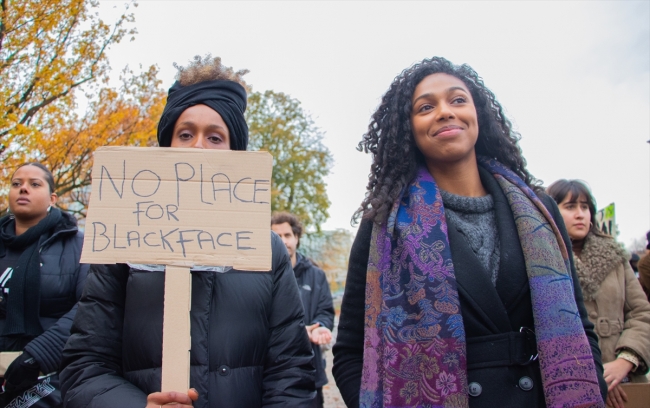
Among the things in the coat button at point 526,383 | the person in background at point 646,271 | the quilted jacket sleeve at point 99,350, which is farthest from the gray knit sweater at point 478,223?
the person in background at point 646,271

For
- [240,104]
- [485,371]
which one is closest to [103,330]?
[240,104]

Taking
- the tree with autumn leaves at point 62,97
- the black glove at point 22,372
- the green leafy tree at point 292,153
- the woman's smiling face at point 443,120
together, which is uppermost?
the green leafy tree at point 292,153

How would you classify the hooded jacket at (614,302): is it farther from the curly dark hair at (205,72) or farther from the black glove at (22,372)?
the black glove at (22,372)

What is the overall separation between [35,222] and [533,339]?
129 inches

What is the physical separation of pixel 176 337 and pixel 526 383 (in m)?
1.12

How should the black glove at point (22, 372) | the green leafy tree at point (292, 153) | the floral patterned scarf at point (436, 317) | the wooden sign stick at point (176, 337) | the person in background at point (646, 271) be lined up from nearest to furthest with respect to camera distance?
the wooden sign stick at point (176, 337) < the floral patterned scarf at point (436, 317) < the black glove at point (22, 372) < the person in background at point (646, 271) < the green leafy tree at point (292, 153)

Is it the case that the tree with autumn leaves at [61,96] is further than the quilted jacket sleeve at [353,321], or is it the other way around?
the tree with autumn leaves at [61,96]

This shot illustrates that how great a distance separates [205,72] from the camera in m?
2.03

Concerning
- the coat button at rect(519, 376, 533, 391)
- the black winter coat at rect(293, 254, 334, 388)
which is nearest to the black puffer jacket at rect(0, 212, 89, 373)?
the black winter coat at rect(293, 254, 334, 388)

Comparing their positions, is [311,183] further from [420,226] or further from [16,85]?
[420,226]

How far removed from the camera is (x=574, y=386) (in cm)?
151

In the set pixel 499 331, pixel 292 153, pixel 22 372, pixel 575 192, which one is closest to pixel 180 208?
pixel 499 331

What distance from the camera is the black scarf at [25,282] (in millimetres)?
2895

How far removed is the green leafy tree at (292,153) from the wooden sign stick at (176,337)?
21.9 m
